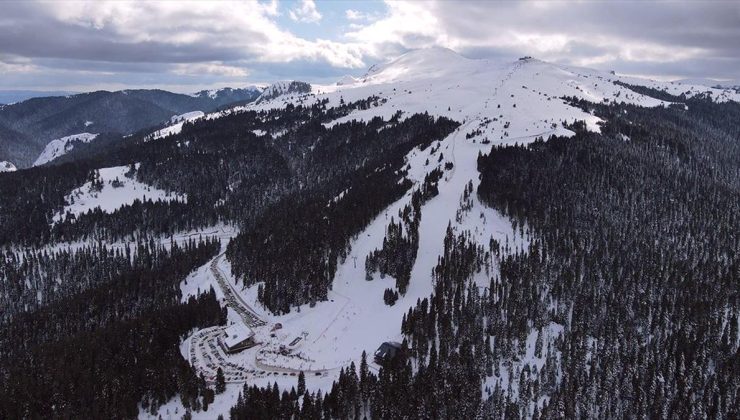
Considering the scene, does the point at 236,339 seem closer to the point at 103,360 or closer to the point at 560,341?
the point at 103,360

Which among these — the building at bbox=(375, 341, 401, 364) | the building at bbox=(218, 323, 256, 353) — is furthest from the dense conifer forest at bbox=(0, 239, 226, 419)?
the building at bbox=(375, 341, 401, 364)

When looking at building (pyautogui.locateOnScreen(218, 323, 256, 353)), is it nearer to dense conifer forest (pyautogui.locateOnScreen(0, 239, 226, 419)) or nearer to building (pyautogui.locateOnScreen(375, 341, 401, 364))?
dense conifer forest (pyautogui.locateOnScreen(0, 239, 226, 419))

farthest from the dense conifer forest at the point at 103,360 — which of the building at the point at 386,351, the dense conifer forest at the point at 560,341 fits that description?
the building at the point at 386,351

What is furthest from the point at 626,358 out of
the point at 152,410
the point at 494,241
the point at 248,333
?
the point at 152,410

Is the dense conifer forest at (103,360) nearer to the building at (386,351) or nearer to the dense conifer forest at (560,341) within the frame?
the dense conifer forest at (560,341)

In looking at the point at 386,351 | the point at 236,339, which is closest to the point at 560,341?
the point at 386,351

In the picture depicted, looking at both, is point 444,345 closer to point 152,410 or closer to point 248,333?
point 248,333
